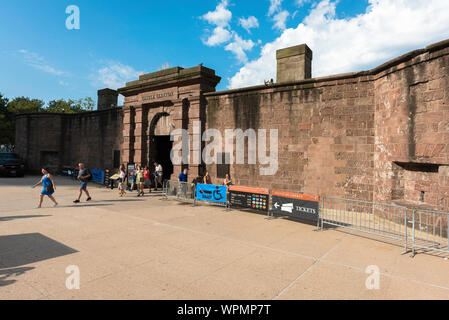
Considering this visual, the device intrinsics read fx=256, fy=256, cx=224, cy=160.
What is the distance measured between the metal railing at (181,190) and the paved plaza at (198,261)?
304 centimetres

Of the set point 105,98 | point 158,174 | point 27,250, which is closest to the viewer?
point 27,250

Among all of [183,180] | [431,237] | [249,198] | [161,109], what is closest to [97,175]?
[161,109]

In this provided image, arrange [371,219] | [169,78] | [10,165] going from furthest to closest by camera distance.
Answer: [10,165] < [169,78] < [371,219]

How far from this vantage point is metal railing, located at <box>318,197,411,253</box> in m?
6.86

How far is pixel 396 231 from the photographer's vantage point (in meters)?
7.23

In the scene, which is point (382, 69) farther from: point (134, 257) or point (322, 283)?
point (134, 257)

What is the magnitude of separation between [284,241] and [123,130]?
557 inches

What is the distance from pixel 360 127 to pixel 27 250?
10514 millimetres

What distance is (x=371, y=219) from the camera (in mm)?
8586

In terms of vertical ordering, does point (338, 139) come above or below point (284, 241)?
above

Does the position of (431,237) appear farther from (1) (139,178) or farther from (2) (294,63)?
(1) (139,178)

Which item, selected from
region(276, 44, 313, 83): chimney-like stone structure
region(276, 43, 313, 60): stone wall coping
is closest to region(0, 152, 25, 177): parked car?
region(276, 44, 313, 83): chimney-like stone structure

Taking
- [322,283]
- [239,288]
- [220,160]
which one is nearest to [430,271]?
[322,283]

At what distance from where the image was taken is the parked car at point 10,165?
1977 cm
